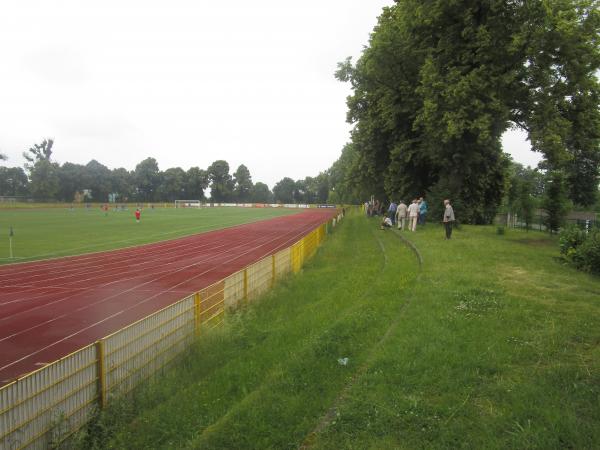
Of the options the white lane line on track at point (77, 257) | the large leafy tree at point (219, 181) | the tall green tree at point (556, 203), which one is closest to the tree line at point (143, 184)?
the large leafy tree at point (219, 181)

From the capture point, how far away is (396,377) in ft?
16.6

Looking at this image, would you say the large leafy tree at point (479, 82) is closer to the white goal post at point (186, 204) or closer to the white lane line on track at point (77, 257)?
the white lane line on track at point (77, 257)

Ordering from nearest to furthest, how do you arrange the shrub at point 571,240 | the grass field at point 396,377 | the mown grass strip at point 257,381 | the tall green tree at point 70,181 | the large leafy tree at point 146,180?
the grass field at point 396,377 < the mown grass strip at point 257,381 < the shrub at point 571,240 < the tall green tree at point 70,181 < the large leafy tree at point 146,180

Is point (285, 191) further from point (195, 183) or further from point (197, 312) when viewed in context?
point (197, 312)

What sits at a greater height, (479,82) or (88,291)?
(479,82)

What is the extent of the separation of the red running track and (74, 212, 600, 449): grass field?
316cm

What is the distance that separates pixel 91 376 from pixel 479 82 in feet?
66.2

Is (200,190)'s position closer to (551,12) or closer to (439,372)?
(551,12)

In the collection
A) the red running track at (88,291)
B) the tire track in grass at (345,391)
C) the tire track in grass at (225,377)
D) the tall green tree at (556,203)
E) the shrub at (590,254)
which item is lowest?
the red running track at (88,291)

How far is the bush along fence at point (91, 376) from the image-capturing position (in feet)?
13.6

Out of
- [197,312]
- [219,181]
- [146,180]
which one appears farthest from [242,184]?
[197,312]

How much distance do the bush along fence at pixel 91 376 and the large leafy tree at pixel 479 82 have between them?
644 inches

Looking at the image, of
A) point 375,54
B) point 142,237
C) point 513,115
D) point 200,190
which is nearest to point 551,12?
point 513,115

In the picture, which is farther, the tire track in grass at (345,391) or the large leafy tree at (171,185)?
the large leafy tree at (171,185)
